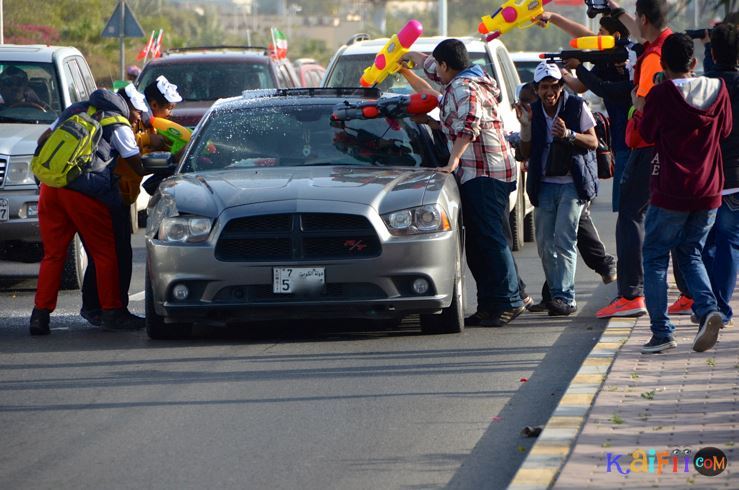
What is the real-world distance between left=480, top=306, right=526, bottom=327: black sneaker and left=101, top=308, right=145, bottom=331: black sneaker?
242 centimetres

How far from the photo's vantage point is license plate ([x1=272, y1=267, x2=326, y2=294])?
9523 mm

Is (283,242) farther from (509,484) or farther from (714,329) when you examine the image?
(509,484)

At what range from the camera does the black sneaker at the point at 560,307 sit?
35.7 feet

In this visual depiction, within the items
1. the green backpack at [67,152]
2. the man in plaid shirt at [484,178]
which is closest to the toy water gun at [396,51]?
the man in plaid shirt at [484,178]

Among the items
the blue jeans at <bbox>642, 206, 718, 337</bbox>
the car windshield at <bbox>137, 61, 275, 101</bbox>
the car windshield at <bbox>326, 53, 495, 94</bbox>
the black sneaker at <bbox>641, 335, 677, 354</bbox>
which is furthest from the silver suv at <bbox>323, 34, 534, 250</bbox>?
the black sneaker at <bbox>641, 335, 677, 354</bbox>

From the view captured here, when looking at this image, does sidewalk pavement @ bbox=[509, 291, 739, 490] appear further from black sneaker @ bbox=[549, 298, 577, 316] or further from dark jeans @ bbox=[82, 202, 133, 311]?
dark jeans @ bbox=[82, 202, 133, 311]

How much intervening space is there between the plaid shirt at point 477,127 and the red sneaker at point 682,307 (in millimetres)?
1415

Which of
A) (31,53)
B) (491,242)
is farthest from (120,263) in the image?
(31,53)

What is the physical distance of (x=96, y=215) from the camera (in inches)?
418

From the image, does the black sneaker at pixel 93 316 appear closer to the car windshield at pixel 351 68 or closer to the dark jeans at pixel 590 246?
the dark jeans at pixel 590 246

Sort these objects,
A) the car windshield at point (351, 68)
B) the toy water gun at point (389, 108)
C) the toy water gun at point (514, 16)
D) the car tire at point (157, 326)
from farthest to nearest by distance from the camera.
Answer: the car windshield at point (351, 68)
the toy water gun at point (514, 16)
the toy water gun at point (389, 108)
the car tire at point (157, 326)

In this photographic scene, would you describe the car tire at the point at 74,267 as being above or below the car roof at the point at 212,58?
below

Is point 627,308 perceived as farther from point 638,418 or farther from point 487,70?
point 487,70

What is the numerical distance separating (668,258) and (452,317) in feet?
5.56
